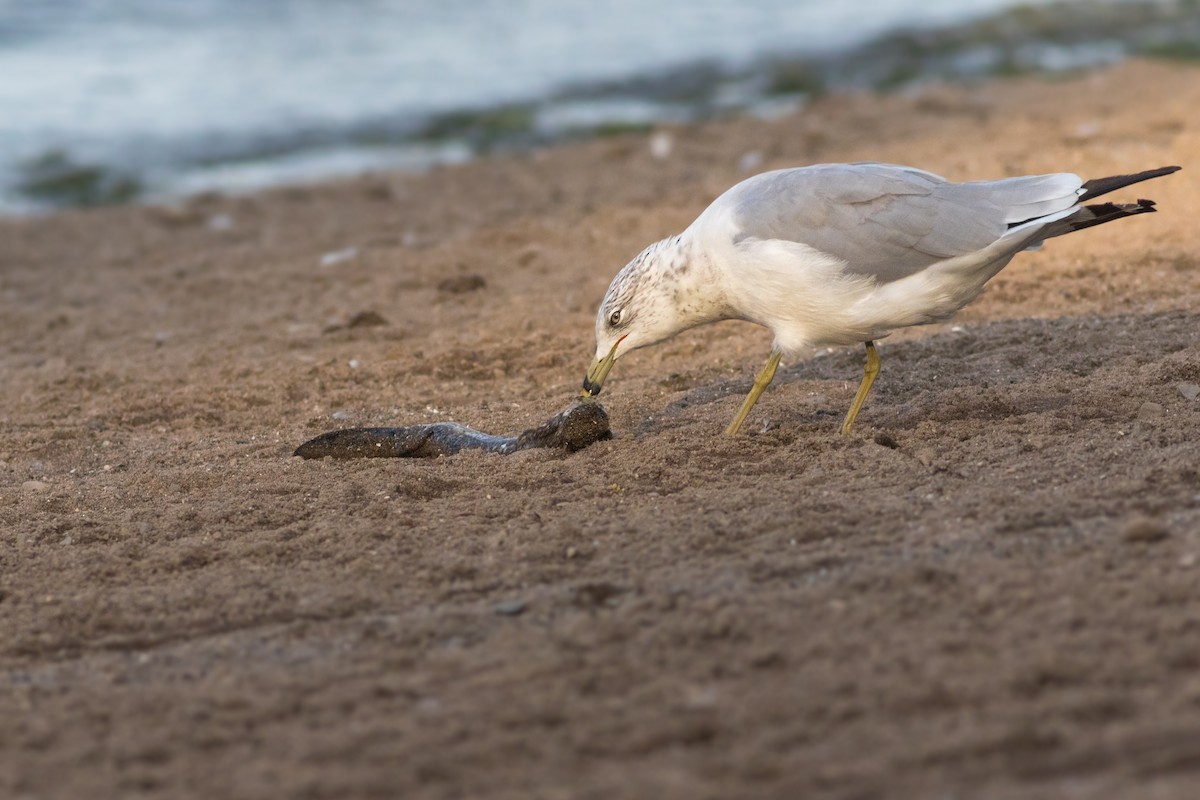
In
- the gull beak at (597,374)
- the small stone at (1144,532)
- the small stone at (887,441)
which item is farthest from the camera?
the gull beak at (597,374)

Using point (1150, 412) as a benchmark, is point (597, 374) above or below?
above

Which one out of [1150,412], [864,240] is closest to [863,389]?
[864,240]

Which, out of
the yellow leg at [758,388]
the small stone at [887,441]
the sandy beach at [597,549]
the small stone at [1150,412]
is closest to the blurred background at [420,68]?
the sandy beach at [597,549]

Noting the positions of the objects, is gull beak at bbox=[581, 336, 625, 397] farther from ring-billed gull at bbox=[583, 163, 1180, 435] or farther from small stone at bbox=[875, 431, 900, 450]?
small stone at bbox=[875, 431, 900, 450]

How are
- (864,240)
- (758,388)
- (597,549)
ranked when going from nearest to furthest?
(597,549)
(864,240)
(758,388)

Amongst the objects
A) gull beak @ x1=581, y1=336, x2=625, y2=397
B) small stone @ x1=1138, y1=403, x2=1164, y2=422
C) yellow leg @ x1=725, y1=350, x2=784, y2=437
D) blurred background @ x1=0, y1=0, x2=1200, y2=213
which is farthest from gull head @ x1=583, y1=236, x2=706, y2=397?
blurred background @ x1=0, y1=0, x2=1200, y2=213

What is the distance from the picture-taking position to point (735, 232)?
4930 mm

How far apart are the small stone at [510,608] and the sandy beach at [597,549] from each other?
0.01m

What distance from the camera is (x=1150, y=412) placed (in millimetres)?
4785

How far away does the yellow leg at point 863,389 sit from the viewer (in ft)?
16.7

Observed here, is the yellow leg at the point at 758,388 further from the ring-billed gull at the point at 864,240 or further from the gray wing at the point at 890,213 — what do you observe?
the gray wing at the point at 890,213

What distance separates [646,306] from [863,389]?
2.94ft

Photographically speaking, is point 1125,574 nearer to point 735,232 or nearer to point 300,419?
point 735,232

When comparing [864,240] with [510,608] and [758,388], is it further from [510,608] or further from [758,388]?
[510,608]
